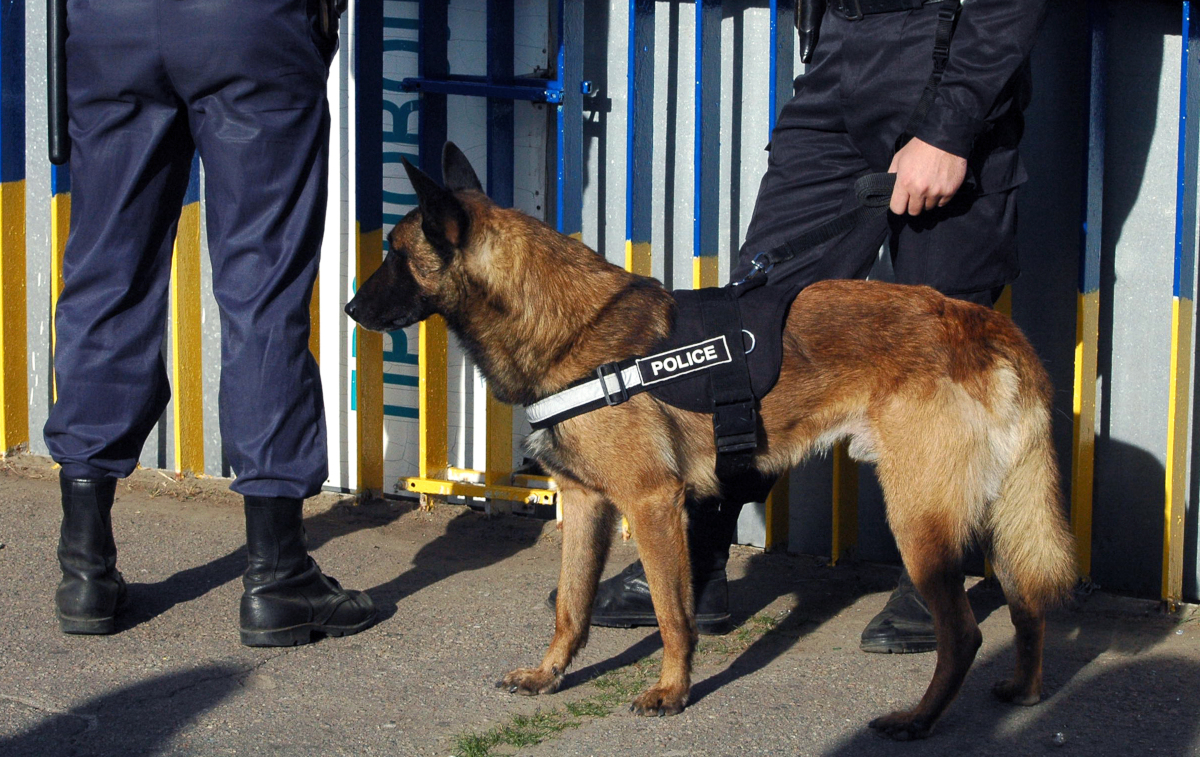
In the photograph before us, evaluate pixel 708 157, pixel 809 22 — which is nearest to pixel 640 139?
pixel 708 157

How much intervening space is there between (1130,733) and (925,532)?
2.09 ft

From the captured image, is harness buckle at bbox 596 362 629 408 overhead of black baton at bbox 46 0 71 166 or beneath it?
beneath

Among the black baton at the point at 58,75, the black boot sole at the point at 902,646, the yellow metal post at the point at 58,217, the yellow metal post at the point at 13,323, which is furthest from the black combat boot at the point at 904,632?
the yellow metal post at the point at 13,323

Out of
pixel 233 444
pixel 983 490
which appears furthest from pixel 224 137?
pixel 983 490

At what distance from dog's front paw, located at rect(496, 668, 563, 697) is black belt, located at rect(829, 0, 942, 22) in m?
1.87

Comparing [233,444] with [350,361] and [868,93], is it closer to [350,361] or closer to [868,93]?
[350,361]

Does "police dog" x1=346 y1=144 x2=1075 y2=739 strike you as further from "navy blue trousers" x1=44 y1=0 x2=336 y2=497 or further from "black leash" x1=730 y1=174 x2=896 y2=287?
"navy blue trousers" x1=44 y1=0 x2=336 y2=497

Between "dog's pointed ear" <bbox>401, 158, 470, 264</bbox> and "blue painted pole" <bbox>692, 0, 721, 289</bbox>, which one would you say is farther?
"blue painted pole" <bbox>692, 0, 721, 289</bbox>

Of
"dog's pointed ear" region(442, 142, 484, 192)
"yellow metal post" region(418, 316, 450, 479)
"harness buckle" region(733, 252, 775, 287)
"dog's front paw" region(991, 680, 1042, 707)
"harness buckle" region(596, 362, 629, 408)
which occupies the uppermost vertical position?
"dog's pointed ear" region(442, 142, 484, 192)

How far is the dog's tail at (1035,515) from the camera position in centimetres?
274

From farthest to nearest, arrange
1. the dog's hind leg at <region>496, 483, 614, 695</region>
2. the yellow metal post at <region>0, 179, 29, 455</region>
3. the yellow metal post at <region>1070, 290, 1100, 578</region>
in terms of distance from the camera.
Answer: the yellow metal post at <region>0, 179, 29, 455</region>, the yellow metal post at <region>1070, 290, 1100, 578</region>, the dog's hind leg at <region>496, 483, 614, 695</region>

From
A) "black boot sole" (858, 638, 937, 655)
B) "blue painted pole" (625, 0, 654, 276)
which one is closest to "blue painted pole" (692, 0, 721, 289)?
"blue painted pole" (625, 0, 654, 276)

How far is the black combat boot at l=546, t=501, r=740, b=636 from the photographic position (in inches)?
129

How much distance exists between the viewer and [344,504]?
4.48m
